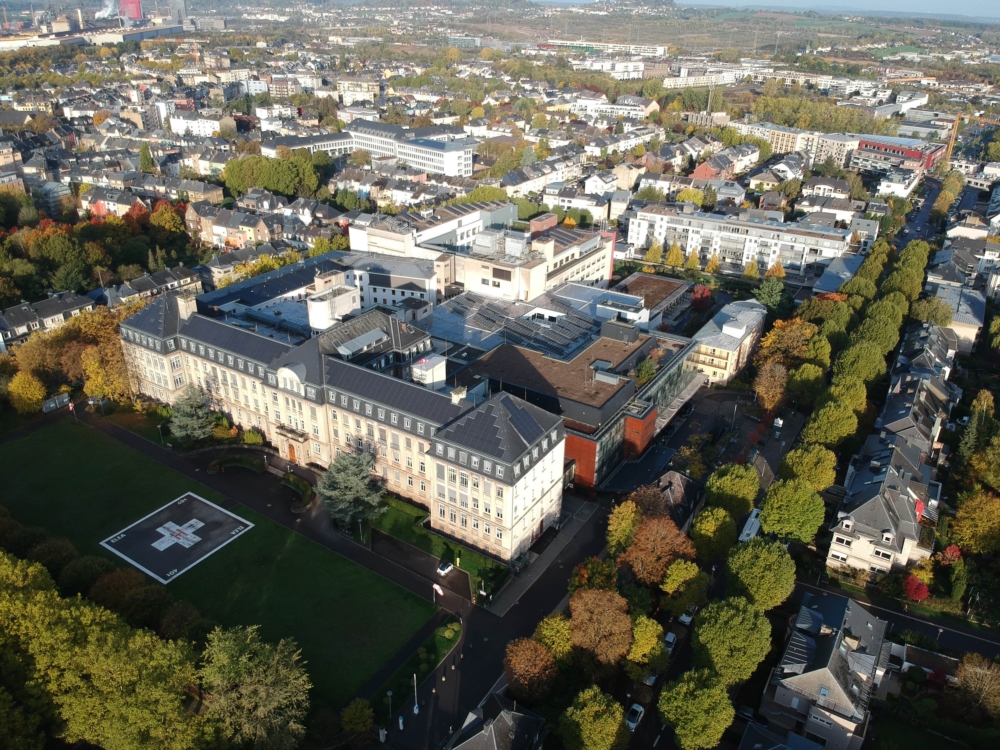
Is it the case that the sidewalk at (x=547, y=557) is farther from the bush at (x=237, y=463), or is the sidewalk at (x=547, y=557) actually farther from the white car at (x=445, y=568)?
the bush at (x=237, y=463)

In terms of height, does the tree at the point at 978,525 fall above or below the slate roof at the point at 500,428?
below

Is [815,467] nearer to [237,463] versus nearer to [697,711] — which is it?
[697,711]

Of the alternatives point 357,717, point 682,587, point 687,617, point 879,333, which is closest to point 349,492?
point 357,717

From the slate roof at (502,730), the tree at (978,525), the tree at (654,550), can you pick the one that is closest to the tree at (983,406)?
the tree at (978,525)

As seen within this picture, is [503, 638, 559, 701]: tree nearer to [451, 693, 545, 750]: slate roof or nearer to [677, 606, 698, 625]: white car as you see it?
[451, 693, 545, 750]: slate roof

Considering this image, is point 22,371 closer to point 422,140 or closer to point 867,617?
point 867,617

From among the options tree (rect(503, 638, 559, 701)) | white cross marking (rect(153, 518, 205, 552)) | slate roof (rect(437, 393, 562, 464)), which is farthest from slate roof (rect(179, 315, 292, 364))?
tree (rect(503, 638, 559, 701))
